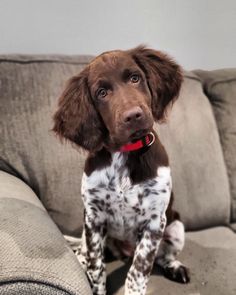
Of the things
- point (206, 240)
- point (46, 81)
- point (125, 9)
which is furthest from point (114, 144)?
point (125, 9)

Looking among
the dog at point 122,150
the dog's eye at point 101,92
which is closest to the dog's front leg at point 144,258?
the dog at point 122,150

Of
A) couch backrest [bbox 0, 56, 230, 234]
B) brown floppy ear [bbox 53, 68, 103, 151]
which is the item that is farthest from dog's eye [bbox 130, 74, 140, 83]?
couch backrest [bbox 0, 56, 230, 234]

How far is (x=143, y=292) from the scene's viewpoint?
138 cm

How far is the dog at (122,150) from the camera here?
126 cm

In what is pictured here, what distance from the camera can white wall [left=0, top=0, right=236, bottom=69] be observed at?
2014 millimetres

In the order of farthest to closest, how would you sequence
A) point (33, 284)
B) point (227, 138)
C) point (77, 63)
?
point (227, 138)
point (77, 63)
point (33, 284)

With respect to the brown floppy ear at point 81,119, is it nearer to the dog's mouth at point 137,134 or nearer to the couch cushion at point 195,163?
the dog's mouth at point 137,134

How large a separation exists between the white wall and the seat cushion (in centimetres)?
107

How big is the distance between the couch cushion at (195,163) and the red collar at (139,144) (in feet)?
1.80

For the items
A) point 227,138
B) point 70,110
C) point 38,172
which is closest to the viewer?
point 70,110

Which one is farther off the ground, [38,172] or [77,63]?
[77,63]

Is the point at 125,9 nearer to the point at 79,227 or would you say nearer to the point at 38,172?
the point at 38,172

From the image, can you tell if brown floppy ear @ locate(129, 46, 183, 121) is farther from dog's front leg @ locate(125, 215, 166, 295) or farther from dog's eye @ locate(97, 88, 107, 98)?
dog's front leg @ locate(125, 215, 166, 295)

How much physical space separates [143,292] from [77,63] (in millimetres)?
1038
